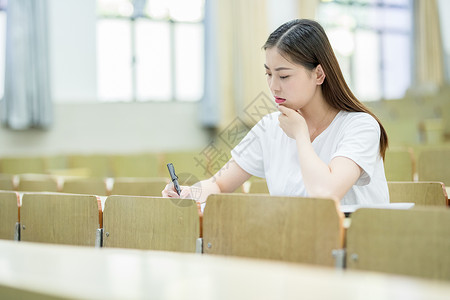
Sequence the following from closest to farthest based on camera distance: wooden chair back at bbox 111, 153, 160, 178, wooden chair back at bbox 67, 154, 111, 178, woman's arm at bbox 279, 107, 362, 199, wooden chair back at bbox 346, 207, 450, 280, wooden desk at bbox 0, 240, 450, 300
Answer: wooden desk at bbox 0, 240, 450, 300 → wooden chair back at bbox 346, 207, 450, 280 → woman's arm at bbox 279, 107, 362, 199 → wooden chair back at bbox 111, 153, 160, 178 → wooden chair back at bbox 67, 154, 111, 178

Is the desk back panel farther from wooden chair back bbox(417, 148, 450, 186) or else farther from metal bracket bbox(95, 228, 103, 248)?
wooden chair back bbox(417, 148, 450, 186)

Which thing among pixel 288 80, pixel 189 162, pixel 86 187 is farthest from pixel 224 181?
pixel 189 162

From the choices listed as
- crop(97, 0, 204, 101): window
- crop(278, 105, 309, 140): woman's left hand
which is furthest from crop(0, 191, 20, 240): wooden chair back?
crop(97, 0, 204, 101): window

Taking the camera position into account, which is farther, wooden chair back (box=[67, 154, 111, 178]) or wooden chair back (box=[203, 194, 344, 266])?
wooden chair back (box=[67, 154, 111, 178])

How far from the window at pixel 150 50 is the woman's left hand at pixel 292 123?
5964 millimetres

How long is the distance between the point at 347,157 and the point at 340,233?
13.9 inches

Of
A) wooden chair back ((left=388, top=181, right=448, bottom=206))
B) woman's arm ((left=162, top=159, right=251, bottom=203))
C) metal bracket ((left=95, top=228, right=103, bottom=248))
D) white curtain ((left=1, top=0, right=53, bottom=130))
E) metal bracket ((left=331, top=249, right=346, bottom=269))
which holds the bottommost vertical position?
metal bracket ((left=95, top=228, right=103, bottom=248))

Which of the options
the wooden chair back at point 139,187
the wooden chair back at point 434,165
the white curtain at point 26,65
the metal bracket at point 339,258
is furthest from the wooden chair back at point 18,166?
the metal bracket at point 339,258

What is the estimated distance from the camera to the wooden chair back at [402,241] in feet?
4.52

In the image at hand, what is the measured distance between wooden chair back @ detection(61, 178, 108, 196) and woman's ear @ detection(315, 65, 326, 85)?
151cm

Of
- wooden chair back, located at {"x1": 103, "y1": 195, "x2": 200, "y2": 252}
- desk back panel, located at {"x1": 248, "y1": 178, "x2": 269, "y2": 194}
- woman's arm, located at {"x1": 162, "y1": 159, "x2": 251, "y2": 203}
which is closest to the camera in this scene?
wooden chair back, located at {"x1": 103, "y1": 195, "x2": 200, "y2": 252}

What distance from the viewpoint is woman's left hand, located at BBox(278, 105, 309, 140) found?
1.90m

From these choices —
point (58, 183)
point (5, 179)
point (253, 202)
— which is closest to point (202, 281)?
point (253, 202)

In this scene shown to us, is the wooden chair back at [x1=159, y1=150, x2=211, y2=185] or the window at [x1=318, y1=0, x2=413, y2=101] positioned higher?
the window at [x1=318, y1=0, x2=413, y2=101]
